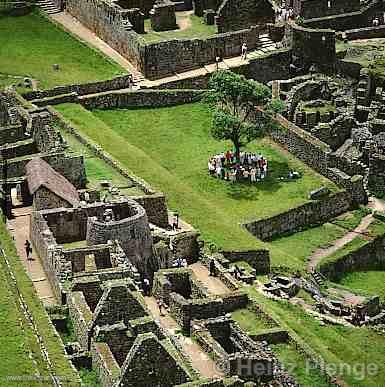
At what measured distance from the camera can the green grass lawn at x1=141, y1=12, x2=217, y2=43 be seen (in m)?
90.5

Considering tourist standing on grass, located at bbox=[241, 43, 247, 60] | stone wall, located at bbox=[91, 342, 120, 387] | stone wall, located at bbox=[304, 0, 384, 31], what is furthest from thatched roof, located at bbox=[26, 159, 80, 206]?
stone wall, located at bbox=[304, 0, 384, 31]

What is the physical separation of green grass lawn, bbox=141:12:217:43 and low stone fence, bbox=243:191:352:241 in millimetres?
19830

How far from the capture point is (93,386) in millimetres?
48188

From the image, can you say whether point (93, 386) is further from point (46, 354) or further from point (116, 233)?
point (116, 233)

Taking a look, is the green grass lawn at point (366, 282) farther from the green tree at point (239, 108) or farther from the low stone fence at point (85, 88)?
the low stone fence at point (85, 88)

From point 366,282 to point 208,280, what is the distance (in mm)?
12258

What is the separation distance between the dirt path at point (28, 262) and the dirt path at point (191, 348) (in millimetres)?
→ 4277

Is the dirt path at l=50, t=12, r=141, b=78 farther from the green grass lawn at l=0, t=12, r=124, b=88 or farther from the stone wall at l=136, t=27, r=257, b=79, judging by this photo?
the stone wall at l=136, t=27, r=257, b=79

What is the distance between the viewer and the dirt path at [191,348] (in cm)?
5112

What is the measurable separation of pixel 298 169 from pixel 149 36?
1858 centimetres

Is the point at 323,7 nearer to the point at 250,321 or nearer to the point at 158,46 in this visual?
the point at 158,46

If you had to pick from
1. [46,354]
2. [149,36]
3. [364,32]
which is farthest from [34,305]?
[364,32]

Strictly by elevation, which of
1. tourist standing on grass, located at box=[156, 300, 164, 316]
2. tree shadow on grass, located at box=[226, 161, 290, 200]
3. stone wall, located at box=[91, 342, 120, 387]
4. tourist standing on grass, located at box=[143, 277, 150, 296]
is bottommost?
tree shadow on grass, located at box=[226, 161, 290, 200]

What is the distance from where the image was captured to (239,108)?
80750 millimetres
